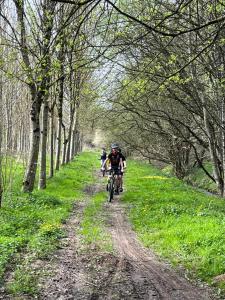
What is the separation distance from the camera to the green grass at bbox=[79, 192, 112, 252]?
9.15 m

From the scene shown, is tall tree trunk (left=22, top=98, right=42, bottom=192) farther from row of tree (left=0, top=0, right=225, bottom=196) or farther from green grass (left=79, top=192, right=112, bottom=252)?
green grass (left=79, top=192, right=112, bottom=252)

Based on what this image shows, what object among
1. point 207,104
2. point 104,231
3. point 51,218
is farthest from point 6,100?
point 207,104

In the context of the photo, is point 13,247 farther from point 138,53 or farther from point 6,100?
point 138,53

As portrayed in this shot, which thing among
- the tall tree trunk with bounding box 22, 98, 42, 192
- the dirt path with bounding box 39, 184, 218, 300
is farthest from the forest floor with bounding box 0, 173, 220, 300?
the tall tree trunk with bounding box 22, 98, 42, 192

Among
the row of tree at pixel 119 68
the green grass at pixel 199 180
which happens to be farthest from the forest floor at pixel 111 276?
the green grass at pixel 199 180

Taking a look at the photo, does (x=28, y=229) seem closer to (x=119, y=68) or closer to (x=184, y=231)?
(x=184, y=231)

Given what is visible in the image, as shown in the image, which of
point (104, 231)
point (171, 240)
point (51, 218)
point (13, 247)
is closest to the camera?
point (13, 247)

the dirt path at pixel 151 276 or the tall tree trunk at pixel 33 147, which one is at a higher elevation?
the tall tree trunk at pixel 33 147

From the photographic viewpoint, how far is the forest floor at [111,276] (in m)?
6.20

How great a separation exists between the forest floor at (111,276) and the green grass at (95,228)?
0.18 metres

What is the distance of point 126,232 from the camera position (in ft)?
35.3

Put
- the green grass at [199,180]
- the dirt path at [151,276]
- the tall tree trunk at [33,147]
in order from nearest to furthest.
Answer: the dirt path at [151,276] → the tall tree trunk at [33,147] → the green grass at [199,180]

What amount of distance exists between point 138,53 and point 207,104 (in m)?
4.01

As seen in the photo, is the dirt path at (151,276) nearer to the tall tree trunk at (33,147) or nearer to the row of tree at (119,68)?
the row of tree at (119,68)
